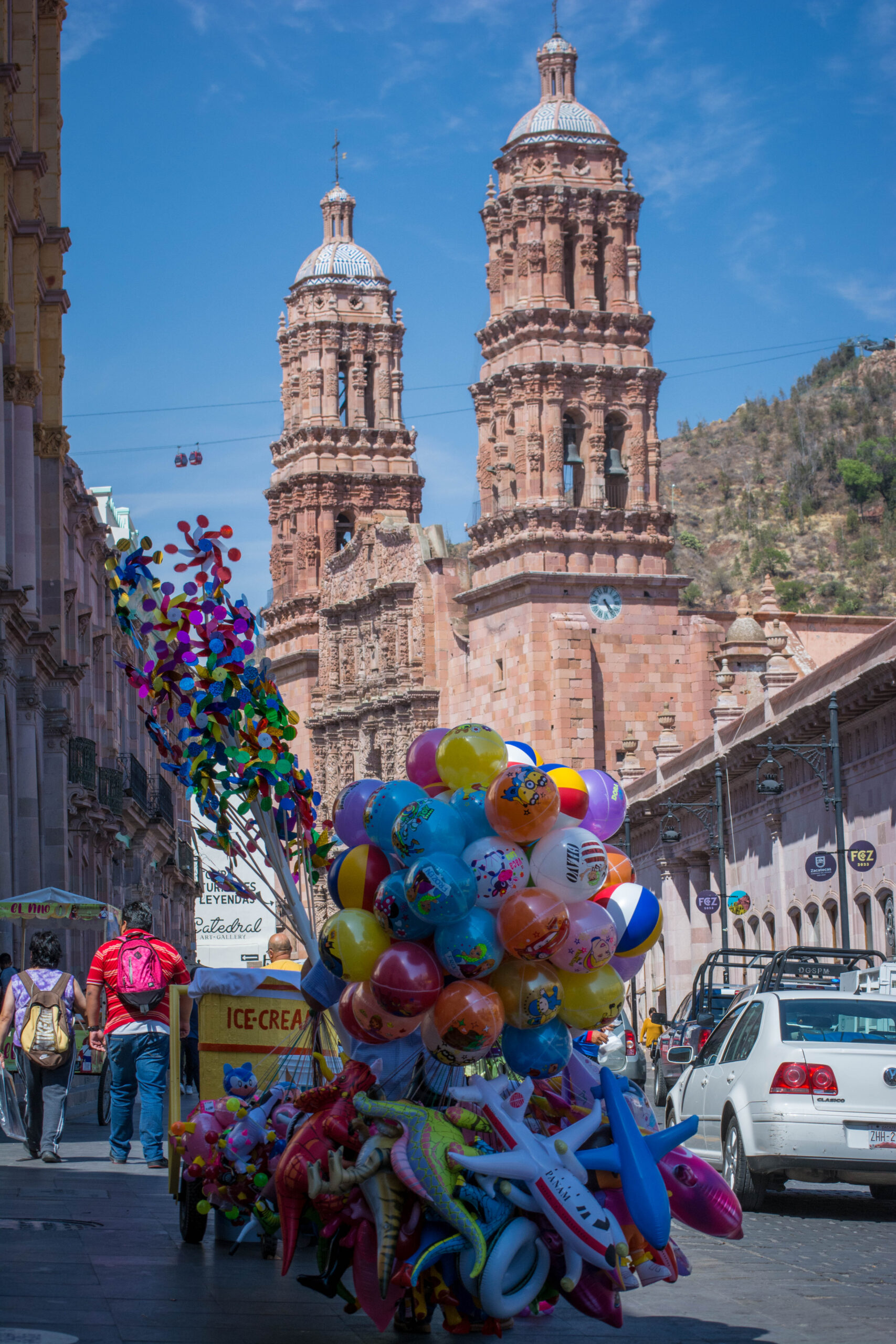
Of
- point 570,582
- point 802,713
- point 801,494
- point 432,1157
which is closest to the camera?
point 432,1157

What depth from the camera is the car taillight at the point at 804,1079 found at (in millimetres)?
12297

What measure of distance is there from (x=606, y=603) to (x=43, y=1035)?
146ft

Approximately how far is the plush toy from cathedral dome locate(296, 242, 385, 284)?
81.7m

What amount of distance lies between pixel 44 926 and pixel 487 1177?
2166 cm

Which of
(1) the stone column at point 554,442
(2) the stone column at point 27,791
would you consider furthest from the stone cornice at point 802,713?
(2) the stone column at point 27,791

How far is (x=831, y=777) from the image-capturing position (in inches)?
1303

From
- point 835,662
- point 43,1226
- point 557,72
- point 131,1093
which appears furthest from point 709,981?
point 557,72

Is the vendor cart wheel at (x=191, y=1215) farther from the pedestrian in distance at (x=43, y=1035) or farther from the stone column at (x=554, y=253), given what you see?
the stone column at (x=554, y=253)

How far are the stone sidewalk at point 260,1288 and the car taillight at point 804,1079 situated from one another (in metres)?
0.80

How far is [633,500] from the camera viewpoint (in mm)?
58281

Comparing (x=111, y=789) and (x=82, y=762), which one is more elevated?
(x=82, y=762)

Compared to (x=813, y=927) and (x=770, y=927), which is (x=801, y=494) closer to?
(x=770, y=927)

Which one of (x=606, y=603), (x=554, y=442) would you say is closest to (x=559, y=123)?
(x=554, y=442)

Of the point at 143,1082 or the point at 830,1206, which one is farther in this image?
the point at 830,1206
